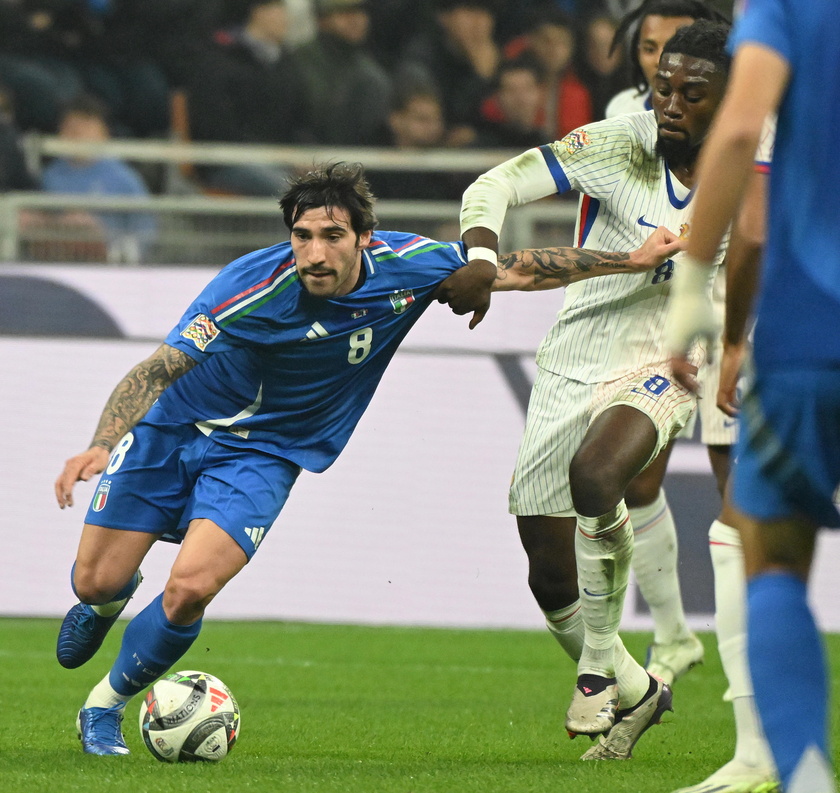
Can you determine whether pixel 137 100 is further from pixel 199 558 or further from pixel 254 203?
pixel 199 558

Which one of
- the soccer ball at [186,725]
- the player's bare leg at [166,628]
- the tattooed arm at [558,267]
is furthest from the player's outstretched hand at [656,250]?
the soccer ball at [186,725]

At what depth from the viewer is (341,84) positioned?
11344 mm

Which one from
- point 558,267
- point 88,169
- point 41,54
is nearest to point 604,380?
point 558,267

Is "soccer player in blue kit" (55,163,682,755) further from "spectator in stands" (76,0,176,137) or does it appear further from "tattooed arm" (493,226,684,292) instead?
"spectator in stands" (76,0,176,137)

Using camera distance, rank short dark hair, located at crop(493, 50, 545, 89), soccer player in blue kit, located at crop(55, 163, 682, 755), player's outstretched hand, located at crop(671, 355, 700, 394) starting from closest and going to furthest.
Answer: player's outstretched hand, located at crop(671, 355, 700, 394) → soccer player in blue kit, located at crop(55, 163, 682, 755) → short dark hair, located at crop(493, 50, 545, 89)

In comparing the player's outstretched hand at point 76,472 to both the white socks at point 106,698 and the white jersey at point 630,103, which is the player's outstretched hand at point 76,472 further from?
the white jersey at point 630,103

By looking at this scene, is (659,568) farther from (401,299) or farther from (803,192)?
(803,192)

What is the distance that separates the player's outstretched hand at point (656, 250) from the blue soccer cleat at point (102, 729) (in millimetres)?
2103

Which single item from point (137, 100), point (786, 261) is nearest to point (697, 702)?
point (786, 261)

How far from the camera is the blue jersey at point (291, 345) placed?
4.55m

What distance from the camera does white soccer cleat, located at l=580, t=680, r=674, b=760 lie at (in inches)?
180

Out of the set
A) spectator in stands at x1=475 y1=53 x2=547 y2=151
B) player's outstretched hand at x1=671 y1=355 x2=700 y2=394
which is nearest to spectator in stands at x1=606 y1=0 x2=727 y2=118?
player's outstretched hand at x1=671 y1=355 x2=700 y2=394

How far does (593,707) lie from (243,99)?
7603 mm

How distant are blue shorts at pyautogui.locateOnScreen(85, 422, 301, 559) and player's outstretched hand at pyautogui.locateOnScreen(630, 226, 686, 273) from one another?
128cm
